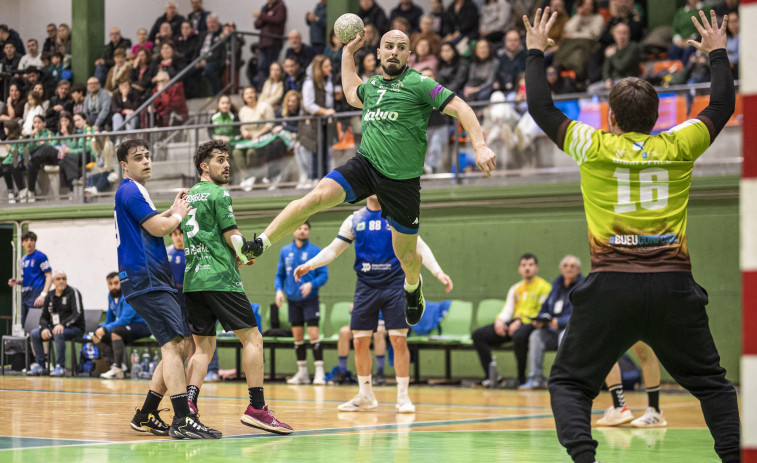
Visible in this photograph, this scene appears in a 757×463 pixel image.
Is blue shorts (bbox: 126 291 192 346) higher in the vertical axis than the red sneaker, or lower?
higher

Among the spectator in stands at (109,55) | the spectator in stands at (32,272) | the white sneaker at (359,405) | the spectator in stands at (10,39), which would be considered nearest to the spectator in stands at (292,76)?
the spectator in stands at (32,272)

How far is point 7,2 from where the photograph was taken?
95.8 feet

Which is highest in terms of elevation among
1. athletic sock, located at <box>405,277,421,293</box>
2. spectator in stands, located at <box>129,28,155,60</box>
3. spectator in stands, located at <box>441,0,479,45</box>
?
spectator in stands, located at <box>129,28,155,60</box>

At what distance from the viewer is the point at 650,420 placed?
30.4ft

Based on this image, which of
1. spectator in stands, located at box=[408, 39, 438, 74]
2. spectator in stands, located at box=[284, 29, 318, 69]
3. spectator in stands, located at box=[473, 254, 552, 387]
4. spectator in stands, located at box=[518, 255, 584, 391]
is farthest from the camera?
spectator in stands, located at box=[284, 29, 318, 69]

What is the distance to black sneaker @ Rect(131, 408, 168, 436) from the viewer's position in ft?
26.2

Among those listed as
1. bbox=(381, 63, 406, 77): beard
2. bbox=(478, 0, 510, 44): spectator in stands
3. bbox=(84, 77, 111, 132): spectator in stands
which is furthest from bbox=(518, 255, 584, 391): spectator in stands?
bbox=(84, 77, 111, 132): spectator in stands

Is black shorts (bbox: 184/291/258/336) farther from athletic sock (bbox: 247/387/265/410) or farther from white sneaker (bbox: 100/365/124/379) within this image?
white sneaker (bbox: 100/365/124/379)

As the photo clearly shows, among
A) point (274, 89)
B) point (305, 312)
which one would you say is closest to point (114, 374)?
point (305, 312)

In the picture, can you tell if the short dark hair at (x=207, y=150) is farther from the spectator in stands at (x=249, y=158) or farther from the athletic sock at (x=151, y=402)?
the spectator in stands at (x=249, y=158)

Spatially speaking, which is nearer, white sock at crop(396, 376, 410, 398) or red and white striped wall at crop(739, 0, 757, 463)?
red and white striped wall at crop(739, 0, 757, 463)

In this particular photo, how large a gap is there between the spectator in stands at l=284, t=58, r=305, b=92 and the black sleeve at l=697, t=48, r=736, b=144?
1449 centimetres

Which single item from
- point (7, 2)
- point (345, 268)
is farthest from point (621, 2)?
point (7, 2)

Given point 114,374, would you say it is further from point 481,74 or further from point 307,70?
point 481,74
